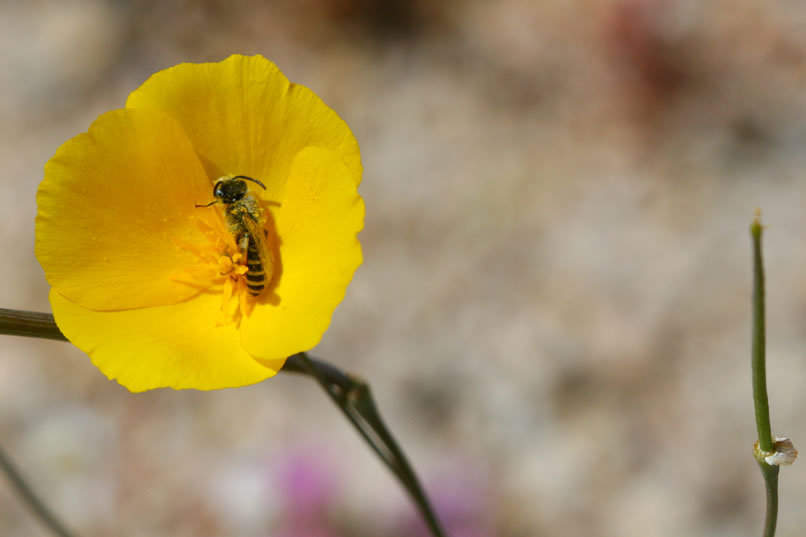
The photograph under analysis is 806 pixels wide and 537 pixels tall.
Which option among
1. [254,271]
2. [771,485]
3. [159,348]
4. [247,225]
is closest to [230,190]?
[247,225]

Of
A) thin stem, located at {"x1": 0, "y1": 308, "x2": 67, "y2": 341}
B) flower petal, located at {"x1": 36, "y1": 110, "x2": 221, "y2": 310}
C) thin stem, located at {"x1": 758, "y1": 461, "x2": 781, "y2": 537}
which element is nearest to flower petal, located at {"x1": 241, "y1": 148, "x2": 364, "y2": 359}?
flower petal, located at {"x1": 36, "y1": 110, "x2": 221, "y2": 310}

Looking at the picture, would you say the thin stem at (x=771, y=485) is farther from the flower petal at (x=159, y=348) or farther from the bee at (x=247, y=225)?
the bee at (x=247, y=225)

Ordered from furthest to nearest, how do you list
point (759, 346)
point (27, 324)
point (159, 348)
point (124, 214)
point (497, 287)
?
point (497, 287), point (124, 214), point (159, 348), point (27, 324), point (759, 346)

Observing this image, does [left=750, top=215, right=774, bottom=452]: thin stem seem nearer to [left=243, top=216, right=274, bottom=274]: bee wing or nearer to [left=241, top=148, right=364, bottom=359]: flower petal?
[left=241, top=148, right=364, bottom=359]: flower petal

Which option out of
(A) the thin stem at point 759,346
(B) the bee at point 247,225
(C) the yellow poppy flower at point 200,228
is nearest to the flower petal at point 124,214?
(C) the yellow poppy flower at point 200,228

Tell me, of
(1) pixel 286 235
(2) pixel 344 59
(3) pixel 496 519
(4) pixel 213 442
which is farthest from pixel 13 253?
(1) pixel 286 235

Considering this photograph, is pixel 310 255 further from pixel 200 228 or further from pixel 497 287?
pixel 497 287
